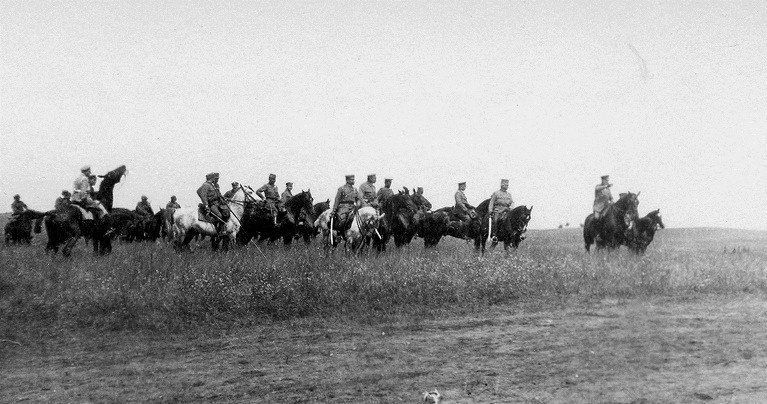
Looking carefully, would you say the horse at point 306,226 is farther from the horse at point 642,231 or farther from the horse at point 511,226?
the horse at point 642,231

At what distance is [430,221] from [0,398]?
11.9 metres

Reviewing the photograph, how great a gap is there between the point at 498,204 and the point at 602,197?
9.03ft

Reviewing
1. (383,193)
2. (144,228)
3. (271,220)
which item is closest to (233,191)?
(271,220)

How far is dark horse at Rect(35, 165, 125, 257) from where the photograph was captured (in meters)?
14.1

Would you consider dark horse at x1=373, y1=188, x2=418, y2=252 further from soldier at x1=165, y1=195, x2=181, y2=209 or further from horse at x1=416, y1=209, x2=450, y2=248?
soldier at x1=165, y1=195, x2=181, y2=209

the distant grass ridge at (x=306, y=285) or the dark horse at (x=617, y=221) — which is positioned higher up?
the dark horse at (x=617, y=221)

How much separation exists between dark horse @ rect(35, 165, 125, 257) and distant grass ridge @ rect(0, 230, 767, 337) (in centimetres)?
175

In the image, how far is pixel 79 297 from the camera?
9.92 meters

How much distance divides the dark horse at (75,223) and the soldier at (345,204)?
207 inches

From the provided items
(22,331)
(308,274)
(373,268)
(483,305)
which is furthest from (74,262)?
(483,305)

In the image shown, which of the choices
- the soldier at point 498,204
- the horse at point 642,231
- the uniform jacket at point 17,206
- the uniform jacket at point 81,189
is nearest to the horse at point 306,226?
the soldier at point 498,204

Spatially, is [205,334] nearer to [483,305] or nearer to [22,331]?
[22,331]

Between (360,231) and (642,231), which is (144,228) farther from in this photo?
(642,231)

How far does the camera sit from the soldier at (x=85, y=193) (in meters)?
14.3
